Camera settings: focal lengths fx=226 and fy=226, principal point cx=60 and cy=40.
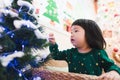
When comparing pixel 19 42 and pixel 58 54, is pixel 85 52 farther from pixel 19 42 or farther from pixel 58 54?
pixel 19 42

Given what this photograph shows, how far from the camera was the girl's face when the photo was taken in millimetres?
1364

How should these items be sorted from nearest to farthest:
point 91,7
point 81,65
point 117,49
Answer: point 81,65
point 117,49
point 91,7

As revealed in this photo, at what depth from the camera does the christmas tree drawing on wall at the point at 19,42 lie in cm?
77

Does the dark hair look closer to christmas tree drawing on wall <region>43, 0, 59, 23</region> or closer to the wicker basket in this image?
christmas tree drawing on wall <region>43, 0, 59, 23</region>

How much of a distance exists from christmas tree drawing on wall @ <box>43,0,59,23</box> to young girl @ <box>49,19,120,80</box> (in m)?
0.24

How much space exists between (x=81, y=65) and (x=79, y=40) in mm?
154

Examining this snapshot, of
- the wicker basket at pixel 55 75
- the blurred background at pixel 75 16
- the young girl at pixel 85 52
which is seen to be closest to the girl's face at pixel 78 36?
the young girl at pixel 85 52

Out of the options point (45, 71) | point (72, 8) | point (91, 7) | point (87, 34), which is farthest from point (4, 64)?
point (91, 7)

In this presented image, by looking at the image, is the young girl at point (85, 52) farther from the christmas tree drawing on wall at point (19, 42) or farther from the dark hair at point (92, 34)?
the christmas tree drawing on wall at point (19, 42)

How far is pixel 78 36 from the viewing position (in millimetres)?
1367

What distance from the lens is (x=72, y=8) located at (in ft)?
6.53

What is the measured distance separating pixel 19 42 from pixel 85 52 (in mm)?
617

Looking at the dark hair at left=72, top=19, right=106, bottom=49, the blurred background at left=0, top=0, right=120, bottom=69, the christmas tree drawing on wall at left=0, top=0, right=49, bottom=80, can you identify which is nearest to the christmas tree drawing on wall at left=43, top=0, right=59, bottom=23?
the blurred background at left=0, top=0, right=120, bottom=69

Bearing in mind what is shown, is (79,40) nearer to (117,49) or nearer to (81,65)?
(81,65)
